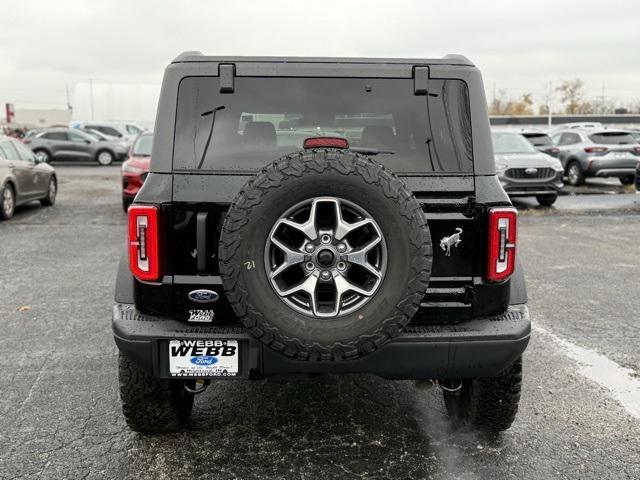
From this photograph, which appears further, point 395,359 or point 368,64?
point 368,64

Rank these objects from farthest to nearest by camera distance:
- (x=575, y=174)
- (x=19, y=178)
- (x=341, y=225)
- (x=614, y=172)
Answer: (x=575, y=174), (x=614, y=172), (x=19, y=178), (x=341, y=225)

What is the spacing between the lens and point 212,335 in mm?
2799

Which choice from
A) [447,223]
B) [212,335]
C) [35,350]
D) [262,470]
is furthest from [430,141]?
[35,350]

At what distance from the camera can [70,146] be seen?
2803 cm

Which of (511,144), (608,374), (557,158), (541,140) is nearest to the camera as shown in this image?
(608,374)

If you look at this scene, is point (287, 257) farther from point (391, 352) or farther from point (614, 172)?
point (614, 172)

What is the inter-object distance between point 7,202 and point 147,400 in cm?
947

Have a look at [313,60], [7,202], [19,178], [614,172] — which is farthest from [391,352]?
[614,172]

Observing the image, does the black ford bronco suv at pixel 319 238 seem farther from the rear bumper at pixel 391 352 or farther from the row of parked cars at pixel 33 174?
the row of parked cars at pixel 33 174

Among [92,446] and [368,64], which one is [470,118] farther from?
[92,446]

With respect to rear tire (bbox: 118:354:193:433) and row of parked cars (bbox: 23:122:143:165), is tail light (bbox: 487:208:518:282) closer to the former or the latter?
rear tire (bbox: 118:354:193:433)

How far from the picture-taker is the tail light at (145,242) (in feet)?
9.20

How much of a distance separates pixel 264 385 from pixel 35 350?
185 cm

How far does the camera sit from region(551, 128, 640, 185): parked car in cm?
1658
